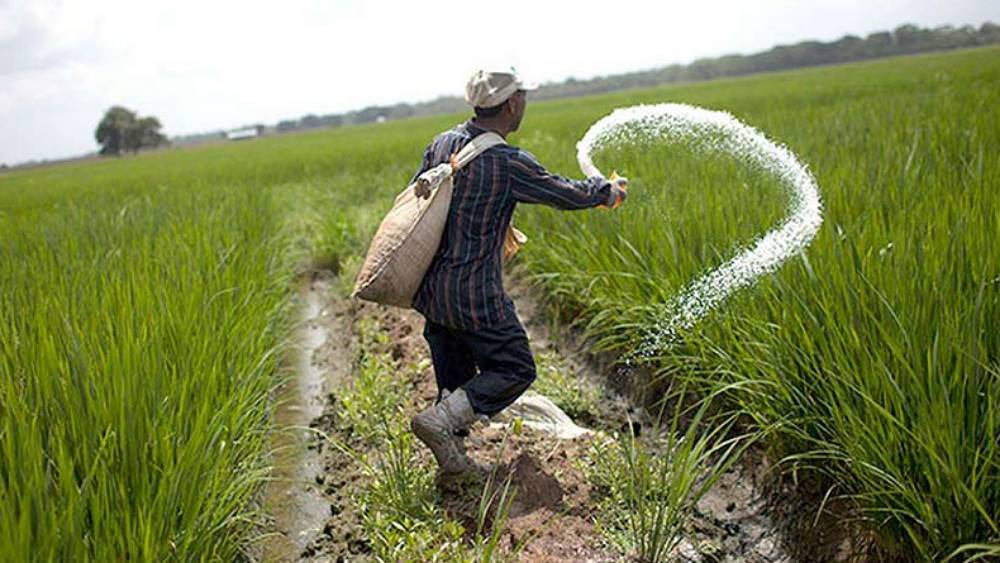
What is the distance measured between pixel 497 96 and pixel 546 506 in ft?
3.83

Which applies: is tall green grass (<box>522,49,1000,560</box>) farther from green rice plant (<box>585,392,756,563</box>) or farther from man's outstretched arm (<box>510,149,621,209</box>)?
man's outstretched arm (<box>510,149,621,209</box>)

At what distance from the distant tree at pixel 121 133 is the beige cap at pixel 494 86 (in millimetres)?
69169

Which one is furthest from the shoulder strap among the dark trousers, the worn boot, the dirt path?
the dirt path

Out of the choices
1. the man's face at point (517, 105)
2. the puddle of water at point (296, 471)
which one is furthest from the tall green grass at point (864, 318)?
the puddle of water at point (296, 471)

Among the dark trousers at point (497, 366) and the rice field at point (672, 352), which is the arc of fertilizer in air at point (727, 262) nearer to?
the rice field at point (672, 352)

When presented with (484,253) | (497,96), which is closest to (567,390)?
(484,253)

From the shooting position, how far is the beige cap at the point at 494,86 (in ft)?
6.75

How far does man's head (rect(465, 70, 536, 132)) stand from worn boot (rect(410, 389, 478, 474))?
817 mm

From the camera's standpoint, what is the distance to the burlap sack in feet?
6.94

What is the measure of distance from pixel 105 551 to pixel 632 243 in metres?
2.46

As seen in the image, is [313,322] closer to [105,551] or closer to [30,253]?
[30,253]

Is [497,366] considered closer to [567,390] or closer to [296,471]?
[567,390]

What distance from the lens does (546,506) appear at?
2111 millimetres

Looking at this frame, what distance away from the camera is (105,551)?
133 cm
